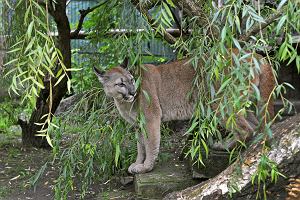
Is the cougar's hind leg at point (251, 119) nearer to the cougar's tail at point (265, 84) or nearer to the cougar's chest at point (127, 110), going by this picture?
the cougar's tail at point (265, 84)

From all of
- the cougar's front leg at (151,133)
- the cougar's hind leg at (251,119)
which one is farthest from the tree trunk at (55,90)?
the cougar's hind leg at (251,119)

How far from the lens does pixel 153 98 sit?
554 cm

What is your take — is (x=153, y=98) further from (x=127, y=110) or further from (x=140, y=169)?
(x=140, y=169)

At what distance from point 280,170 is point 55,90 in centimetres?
358

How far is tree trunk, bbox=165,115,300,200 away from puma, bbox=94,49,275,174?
0.82m

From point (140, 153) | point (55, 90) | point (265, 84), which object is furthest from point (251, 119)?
point (55, 90)

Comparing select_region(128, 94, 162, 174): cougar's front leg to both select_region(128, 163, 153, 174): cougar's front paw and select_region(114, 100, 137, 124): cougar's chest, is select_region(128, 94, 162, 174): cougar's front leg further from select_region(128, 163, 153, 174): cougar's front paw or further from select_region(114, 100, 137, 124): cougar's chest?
select_region(114, 100, 137, 124): cougar's chest

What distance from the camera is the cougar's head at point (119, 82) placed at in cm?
532

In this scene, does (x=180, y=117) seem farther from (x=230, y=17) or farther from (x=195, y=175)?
(x=230, y=17)

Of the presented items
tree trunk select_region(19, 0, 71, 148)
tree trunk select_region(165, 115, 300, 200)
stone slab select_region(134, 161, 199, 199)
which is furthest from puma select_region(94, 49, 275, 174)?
tree trunk select_region(19, 0, 71, 148)

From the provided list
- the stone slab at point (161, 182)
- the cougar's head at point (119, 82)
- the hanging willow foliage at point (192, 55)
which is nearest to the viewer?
the hanging willow foliage at point (192, 55)

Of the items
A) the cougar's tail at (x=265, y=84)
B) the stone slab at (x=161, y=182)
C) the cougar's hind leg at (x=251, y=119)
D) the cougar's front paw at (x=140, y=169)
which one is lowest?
the stone slab at (x=161, y=182)

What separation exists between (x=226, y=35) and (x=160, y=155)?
114 inches

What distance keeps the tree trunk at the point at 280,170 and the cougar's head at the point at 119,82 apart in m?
1.30
